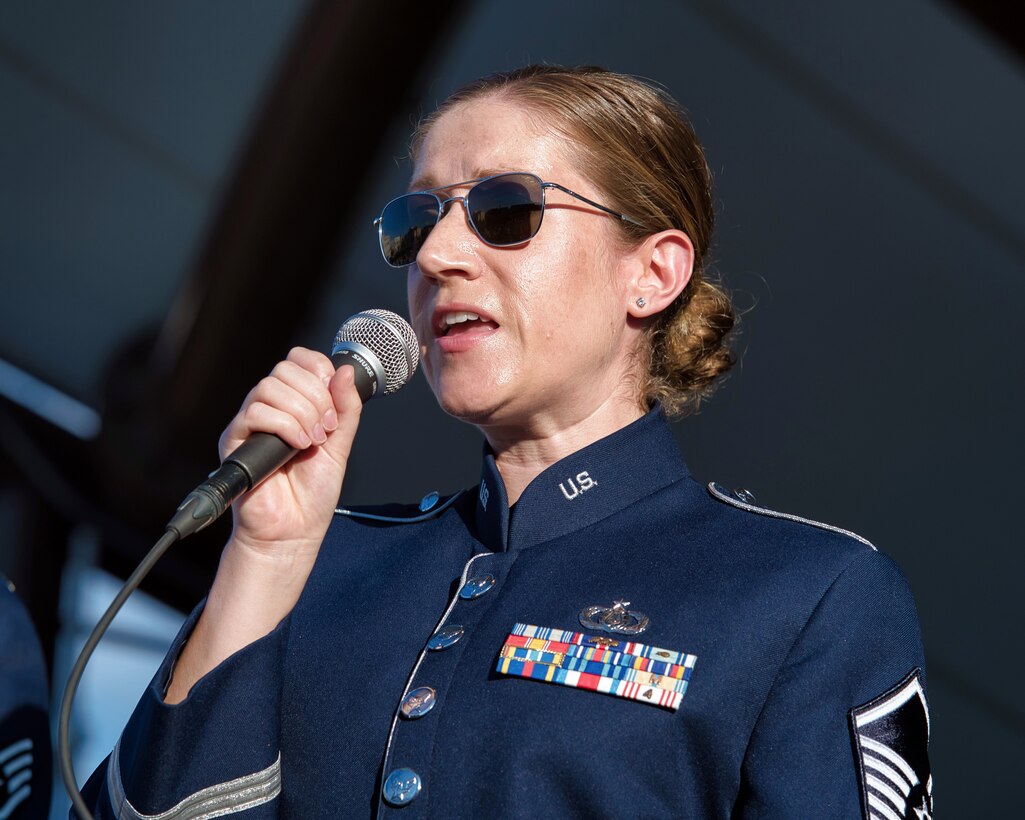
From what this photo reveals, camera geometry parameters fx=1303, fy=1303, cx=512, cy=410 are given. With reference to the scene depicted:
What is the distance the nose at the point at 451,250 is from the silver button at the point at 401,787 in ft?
2.15

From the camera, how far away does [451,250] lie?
1.73 meters

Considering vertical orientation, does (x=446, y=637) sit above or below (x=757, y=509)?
below

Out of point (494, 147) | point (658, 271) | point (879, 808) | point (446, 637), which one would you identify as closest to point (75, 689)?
point (446, 637)

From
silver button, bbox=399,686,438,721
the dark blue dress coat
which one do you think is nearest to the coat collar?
the dark blue dress coat

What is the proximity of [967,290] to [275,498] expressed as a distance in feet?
7.36

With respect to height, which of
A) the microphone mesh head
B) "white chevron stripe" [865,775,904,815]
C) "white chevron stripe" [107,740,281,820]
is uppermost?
"white chevron stripe" [865,775,904,815]

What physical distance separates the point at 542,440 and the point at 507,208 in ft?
1.05

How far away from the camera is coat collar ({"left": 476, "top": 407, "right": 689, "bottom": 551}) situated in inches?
65.9

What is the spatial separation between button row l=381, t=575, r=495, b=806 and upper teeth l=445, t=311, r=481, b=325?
1.11 feet

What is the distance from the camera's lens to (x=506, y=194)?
1724mm

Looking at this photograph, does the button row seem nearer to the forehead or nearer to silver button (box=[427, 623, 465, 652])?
silver button (box=[427, 623, 465, 652])

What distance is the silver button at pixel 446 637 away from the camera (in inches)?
59.8

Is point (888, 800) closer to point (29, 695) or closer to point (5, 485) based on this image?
point (29, 695)

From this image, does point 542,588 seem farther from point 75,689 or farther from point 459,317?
point 75,689
